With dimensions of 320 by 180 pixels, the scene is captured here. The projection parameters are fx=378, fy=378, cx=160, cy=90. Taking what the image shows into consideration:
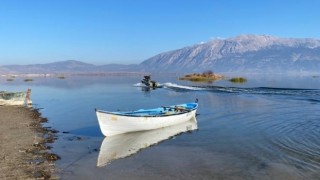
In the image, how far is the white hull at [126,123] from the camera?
28.2 metres

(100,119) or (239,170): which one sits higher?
(100,119)

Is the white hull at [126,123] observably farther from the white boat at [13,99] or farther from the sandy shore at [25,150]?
the white boat at [13,99]

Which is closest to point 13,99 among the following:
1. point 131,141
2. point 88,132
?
point 88,132

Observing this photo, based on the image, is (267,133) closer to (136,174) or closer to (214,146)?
(214,146)

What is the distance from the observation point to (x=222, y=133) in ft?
101

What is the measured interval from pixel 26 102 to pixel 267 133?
123 feet

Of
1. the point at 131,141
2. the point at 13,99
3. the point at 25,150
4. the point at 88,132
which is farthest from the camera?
the point at 13,99

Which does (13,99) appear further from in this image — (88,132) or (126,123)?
(126,123)

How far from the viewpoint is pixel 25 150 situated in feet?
76.1

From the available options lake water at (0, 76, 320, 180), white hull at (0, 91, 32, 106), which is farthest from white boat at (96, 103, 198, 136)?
white hull at (0, 91, 32, 106)

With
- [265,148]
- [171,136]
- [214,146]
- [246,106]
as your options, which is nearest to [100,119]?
[171,136]

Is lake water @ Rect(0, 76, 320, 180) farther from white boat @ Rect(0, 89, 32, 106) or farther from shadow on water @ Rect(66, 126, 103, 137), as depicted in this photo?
white boat @ Rect(0, 89, 32, 106)

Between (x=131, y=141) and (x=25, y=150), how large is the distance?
7.74 m

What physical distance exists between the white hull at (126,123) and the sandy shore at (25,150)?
3.94 meters
